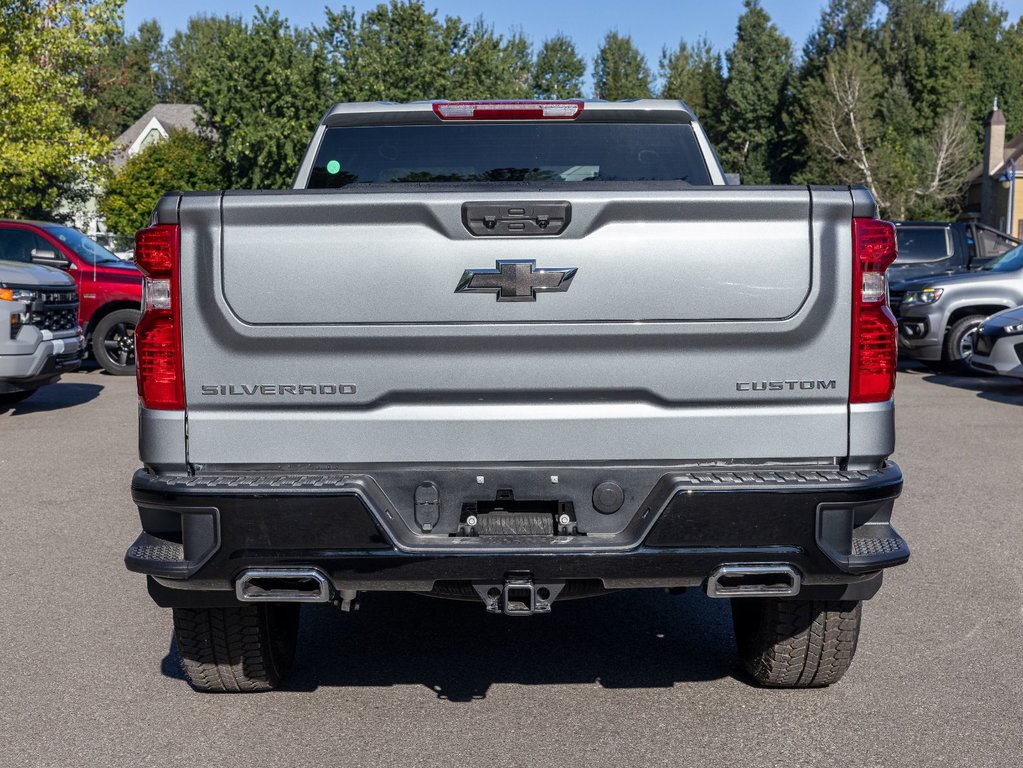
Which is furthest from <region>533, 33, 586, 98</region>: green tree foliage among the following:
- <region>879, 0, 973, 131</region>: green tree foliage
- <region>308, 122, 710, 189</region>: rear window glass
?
<region>308, 122, 710, 189</region>: rear window glass

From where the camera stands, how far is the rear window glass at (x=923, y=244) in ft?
64.8

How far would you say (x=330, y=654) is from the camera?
507 centimetres

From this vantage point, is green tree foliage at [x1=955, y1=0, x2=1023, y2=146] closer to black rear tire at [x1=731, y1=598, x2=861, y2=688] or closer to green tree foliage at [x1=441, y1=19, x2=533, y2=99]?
green tree foliage at [x1=441, y1=19, x2=533, y2=99]

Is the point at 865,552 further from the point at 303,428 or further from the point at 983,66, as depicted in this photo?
the point at 983,66

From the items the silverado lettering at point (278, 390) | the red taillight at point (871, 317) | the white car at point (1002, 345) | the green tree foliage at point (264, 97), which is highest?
the green tree foliage at point (264, 97)

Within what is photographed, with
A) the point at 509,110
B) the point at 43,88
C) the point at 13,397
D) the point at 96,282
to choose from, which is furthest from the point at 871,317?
the point at 43,88

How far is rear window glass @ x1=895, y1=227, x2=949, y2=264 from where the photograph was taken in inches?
778

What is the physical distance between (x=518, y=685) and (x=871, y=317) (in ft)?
6.14

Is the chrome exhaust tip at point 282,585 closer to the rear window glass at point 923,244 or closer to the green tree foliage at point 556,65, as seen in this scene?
the rear window glass at point 923,244

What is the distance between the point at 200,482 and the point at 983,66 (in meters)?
100

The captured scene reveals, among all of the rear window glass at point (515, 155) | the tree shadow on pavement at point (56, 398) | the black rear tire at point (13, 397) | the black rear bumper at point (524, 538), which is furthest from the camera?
the black rear tire at point (13, 397)

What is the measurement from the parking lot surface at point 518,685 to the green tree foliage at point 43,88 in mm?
22112

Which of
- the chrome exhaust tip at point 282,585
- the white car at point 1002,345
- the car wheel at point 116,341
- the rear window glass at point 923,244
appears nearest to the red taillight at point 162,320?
the chrome exhaust tip at point 282,585

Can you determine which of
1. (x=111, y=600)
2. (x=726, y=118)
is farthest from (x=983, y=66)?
(x=111, y=600)
